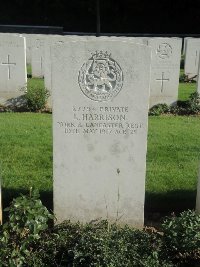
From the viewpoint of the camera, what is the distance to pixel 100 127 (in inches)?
163

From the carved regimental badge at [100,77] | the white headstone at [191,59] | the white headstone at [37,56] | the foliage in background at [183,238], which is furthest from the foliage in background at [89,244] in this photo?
the white headstone at [191,59]

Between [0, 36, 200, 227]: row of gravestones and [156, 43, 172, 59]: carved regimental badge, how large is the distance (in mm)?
5668

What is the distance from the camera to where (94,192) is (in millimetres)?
4320

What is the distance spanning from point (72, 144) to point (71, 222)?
82cm

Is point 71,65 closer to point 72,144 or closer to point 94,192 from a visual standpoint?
point 72,144

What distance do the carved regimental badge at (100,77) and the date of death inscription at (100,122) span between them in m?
0.13

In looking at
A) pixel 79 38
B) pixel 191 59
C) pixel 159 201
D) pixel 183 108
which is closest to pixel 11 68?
pixel 79 38

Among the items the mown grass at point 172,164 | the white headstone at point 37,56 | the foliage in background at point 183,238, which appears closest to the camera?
the foliage in background at point 183,238

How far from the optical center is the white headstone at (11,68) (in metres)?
9.22

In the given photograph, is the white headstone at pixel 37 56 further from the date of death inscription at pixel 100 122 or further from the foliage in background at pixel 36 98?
the date of death inscription at pixel 100 122

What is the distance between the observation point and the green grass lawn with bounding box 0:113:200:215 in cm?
507

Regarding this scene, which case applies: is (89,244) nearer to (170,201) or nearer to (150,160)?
(170,201)

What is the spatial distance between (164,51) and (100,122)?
598 cm

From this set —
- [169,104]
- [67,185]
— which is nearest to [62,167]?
[67,185]
